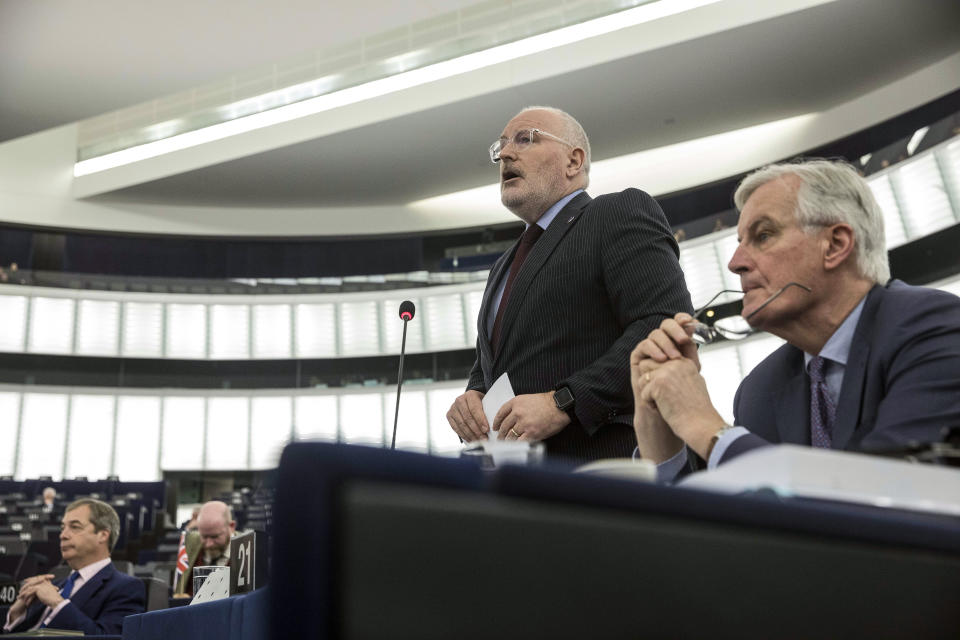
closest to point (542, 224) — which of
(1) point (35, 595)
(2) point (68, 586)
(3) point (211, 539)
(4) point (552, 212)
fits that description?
(4) point (552, 212)

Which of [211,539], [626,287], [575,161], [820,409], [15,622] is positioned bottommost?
[15,622]

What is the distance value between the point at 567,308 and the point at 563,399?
0.90 ft

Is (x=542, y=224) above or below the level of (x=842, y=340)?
above

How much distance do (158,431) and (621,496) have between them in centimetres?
1371

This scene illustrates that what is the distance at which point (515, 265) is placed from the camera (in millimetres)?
2250

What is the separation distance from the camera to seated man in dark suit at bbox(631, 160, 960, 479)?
120 cm

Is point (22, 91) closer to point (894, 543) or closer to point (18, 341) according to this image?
point (18, 341)

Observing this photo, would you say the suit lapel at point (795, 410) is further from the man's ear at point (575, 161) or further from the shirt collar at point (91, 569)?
the shirt collar at point (91, 569)

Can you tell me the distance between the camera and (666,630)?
60cm

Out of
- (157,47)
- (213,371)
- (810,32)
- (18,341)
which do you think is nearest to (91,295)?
(18,341)

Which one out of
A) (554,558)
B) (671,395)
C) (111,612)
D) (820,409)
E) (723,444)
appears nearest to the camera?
(554,558)

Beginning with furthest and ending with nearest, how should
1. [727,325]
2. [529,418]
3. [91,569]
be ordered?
[91,569], [529,418], [727,325]

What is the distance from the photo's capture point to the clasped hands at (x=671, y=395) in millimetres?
1261

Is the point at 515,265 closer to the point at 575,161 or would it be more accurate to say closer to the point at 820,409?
the point at 575,161
